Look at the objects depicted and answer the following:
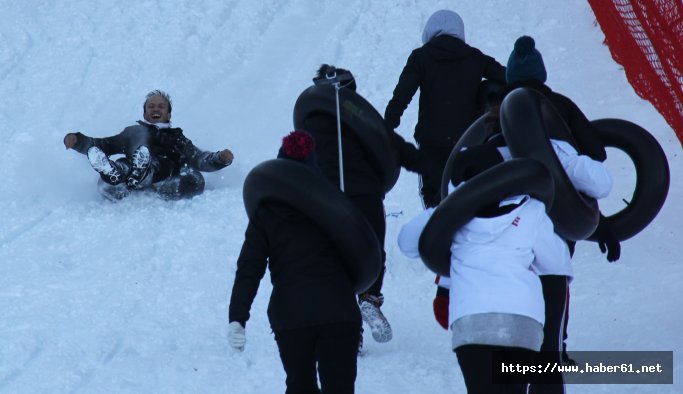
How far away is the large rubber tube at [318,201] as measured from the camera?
3.65m

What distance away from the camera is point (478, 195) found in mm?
3457

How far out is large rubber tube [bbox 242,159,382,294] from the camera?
3652 millimetres

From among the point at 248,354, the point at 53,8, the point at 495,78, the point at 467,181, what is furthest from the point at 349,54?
the point at 467,181

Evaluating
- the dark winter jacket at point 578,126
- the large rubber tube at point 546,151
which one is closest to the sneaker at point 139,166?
the dark winter jacket at point 578,126

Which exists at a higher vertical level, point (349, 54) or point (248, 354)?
point (349, 54)

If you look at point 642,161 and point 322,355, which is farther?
point 642,161

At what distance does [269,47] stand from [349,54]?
0.89 metres

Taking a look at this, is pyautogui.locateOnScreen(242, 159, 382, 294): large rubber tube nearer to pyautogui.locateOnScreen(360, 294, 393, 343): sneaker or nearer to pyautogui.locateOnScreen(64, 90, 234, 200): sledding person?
pyautogui.locateOnScreen(360, 294, 393, 343): sneaker

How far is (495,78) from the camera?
586cm

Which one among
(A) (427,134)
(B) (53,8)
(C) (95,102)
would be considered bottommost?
(A) (427,134)

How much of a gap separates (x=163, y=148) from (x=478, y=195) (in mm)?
4642

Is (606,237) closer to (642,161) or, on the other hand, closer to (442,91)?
(642,161)

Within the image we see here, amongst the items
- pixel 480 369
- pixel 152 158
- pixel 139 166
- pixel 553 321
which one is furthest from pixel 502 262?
pixel 152 158

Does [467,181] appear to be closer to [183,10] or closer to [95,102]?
[95,102]
